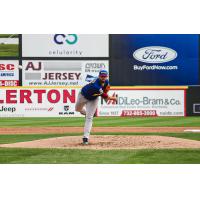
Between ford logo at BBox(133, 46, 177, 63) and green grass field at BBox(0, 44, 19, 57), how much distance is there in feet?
24.9

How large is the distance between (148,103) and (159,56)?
9.57 metres

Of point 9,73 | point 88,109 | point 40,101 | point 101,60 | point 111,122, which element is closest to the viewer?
point 88,109

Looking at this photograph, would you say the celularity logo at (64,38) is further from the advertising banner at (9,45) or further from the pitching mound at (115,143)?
the pitching mound at (115,143)

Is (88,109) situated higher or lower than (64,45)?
lower

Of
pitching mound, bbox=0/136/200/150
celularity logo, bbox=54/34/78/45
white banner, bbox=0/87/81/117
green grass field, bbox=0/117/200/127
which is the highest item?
celularity logo, bbox=54/34/78/45

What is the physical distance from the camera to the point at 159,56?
36.0m

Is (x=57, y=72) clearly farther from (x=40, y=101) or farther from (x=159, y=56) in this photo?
(x=40, y=101)

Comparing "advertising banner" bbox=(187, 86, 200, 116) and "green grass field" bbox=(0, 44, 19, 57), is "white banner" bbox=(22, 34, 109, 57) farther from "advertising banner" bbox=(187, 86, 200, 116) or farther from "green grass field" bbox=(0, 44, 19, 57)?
"advertising banner" bbox=(187, 86, 200, 116)

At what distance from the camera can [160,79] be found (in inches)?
1406

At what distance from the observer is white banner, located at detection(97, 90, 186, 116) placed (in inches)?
1063

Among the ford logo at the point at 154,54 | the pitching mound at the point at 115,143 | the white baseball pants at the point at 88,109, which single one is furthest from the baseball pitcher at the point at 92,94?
the ford logo at the point at 154,54

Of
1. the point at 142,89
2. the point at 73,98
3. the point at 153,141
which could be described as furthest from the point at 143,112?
the point at 153,141

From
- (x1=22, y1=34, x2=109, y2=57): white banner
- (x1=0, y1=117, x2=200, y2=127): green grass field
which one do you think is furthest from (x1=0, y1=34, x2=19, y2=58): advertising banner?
(x1=0, y1=117, x2=200, y2=127): green grass field

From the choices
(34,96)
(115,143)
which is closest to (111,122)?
(34,96)
